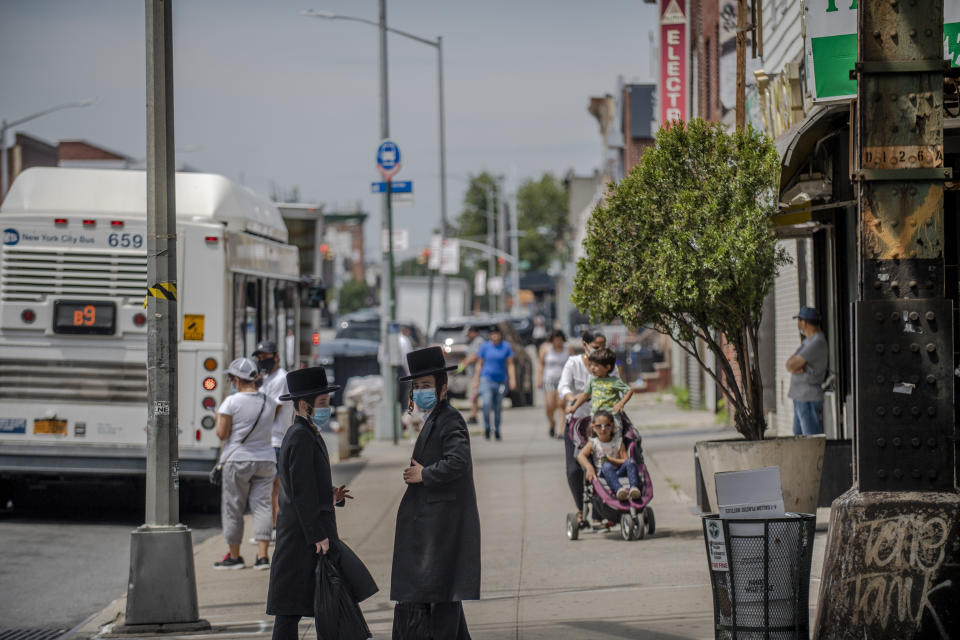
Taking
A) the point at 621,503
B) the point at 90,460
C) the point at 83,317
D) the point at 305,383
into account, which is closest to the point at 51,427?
the point at 90,460

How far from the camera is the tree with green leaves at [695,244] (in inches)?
374

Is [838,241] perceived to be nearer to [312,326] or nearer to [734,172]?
[734,172]

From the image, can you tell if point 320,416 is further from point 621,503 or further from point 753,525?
point 621,503

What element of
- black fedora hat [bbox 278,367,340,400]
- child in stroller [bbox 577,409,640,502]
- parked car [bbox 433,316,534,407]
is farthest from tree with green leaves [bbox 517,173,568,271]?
black fedora hat [bbox 278,367,340,400]

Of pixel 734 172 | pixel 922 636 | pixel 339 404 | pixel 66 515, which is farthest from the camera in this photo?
pixel 339 404

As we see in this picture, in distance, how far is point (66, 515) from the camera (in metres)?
13.7

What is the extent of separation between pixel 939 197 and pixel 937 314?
1.83ft

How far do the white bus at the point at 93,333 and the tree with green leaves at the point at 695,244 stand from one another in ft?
14.5

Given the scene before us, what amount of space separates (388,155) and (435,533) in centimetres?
1595

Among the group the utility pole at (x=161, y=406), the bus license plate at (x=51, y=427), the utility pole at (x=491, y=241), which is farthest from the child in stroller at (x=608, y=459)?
the utility pole at (x=491, y=241)

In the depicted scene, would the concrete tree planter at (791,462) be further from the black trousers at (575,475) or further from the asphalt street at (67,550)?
the asphalt street at (67,550)

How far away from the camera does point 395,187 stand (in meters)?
21.9

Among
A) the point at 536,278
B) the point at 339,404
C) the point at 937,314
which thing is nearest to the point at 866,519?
the point at 937,314

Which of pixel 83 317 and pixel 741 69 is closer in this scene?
pixel 741 69
